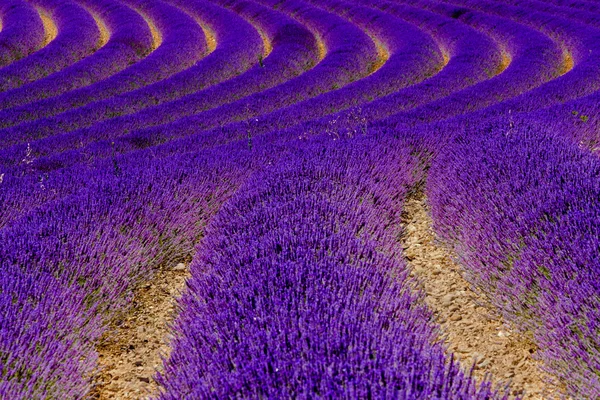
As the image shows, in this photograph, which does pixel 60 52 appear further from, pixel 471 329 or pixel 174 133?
pixel 471 329

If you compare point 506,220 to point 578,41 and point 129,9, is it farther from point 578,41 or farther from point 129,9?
point 129,9

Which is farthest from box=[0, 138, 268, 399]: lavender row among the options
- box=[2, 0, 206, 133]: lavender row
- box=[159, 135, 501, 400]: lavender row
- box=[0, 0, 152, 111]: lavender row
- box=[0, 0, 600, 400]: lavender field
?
box=[0, 0, 152, 111]: lavender row

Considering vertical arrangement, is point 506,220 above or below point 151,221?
above

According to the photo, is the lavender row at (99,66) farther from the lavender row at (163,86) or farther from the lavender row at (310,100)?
the lavender row at (310,100)

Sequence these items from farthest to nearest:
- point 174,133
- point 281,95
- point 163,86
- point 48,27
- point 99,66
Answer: point 48,27, point 99,66, point 163,86, point 281,95, point 174,133

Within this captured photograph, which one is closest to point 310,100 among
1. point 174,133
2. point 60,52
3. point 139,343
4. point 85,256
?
point 174,133

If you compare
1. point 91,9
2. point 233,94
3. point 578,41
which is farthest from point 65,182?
point 91,9
